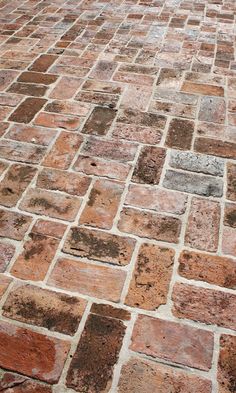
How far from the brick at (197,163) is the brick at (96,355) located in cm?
123

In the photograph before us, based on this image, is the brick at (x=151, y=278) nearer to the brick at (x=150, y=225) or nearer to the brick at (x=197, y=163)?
the brick at (x=150, y=225)

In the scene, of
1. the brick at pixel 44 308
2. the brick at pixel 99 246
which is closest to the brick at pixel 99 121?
the brick at pixel 99 246

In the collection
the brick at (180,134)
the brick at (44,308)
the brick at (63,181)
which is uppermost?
the brick at (180,134)

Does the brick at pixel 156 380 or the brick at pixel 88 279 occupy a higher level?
the brick at pixel 88 279

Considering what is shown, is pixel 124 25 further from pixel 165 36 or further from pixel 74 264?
pixel 74 264

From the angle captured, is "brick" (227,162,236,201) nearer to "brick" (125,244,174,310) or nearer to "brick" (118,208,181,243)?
"brick" (118,208,181,243)

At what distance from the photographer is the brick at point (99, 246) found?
1.99 meters

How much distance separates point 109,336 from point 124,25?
151 inches

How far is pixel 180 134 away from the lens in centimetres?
273

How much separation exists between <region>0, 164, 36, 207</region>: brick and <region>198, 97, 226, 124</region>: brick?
4.88ft

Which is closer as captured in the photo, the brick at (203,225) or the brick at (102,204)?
the brick at (203,225)

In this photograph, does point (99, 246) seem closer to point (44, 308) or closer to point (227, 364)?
point (44, 308)

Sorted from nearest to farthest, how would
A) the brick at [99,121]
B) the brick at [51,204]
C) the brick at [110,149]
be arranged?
1. the brick at [51,204]
2. the brick at [110,149]
3. the brick at [99,121]

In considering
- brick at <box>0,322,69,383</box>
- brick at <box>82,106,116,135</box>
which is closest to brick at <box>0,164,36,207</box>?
brick at <box>82,106,116,135</box>
